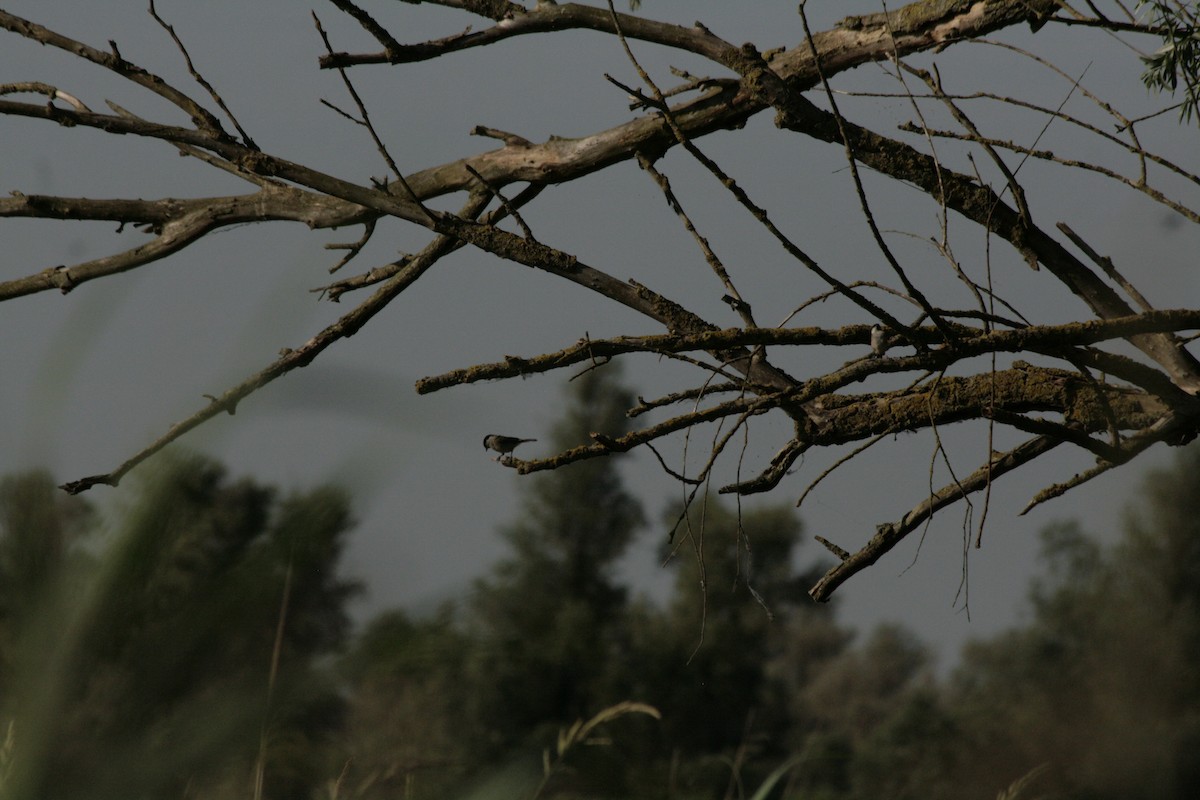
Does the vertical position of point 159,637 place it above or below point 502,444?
below

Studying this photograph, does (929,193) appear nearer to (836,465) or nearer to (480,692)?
(836,465)

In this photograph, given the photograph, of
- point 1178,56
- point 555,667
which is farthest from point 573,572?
point 1178,56

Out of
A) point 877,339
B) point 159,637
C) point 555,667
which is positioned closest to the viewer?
point 159,637

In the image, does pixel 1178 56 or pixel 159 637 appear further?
pixel 1178 56

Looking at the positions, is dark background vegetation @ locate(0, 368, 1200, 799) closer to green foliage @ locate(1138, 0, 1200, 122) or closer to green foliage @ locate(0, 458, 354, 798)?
green foliage @ locate(0, 458, 354, 798)

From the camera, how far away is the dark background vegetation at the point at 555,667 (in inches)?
31.9

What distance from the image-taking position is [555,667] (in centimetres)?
2950

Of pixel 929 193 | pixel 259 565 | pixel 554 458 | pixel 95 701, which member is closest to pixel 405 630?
pixel 259 565

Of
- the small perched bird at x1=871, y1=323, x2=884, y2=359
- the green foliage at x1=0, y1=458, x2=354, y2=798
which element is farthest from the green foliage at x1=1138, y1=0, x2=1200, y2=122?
the green foliage at x1=0, y1=458, x2=354, y2=798

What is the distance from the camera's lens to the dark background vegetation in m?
0.81

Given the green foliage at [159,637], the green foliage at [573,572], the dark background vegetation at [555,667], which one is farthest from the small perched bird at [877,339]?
the green foliage at [573,572]

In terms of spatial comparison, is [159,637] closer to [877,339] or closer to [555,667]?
[877,339]

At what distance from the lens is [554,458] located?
2.82 m

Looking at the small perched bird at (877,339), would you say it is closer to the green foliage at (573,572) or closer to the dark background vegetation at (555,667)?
the dark background vegetation at (555,667)
